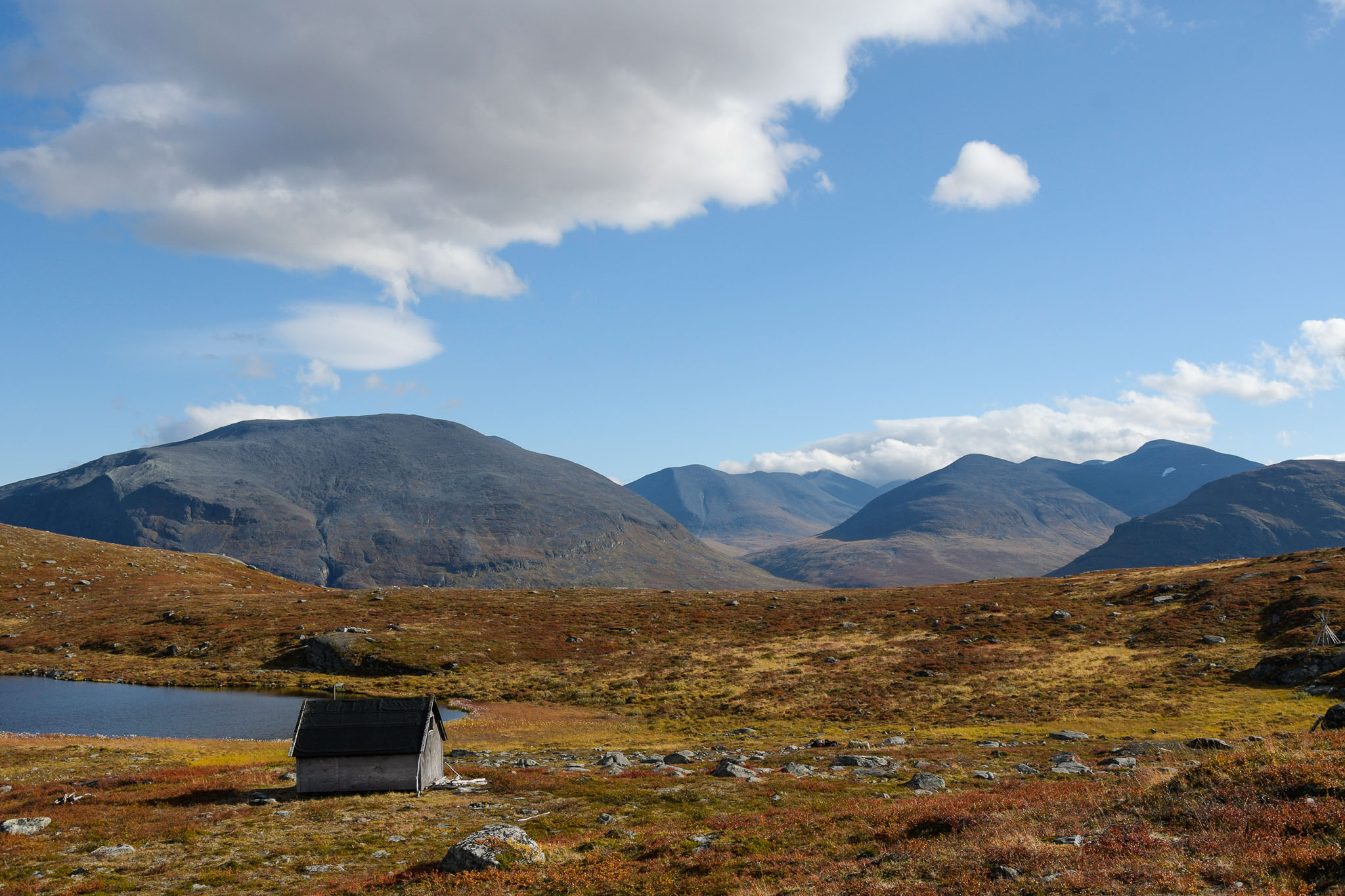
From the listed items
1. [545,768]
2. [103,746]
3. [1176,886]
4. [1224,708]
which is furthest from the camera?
[1224,708]

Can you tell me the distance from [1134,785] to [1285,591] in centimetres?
8604

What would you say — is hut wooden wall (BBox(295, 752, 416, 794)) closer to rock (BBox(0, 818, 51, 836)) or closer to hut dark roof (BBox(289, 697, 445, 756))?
hut dark roof (BBox(289, 697, 445, 756))

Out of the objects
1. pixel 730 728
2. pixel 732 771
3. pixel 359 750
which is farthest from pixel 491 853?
pixel 730 728

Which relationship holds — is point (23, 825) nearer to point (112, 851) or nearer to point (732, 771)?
point (112, 851)

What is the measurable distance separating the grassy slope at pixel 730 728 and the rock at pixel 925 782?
61.9 inches

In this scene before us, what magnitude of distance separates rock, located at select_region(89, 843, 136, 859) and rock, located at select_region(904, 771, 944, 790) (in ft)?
106

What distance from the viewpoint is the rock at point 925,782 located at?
36938mm

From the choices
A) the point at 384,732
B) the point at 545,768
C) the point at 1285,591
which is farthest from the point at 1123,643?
the point at 384,732

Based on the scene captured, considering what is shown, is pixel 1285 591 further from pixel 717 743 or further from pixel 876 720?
pixel 717 743

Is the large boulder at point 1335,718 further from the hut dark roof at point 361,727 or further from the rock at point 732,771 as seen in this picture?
the hut dark roof at point 361,727

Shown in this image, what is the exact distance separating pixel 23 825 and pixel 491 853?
Result: 22.0 meters

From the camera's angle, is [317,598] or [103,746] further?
[317,598]

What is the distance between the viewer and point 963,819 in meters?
24.5

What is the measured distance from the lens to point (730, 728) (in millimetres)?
65188
